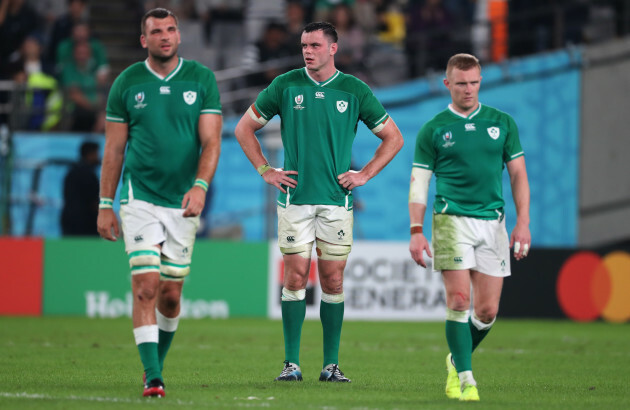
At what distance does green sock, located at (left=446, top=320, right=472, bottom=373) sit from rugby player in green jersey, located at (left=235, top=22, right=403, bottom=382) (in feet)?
3.65

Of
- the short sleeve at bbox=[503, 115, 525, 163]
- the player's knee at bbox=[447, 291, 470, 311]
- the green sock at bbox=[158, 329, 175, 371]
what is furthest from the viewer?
the short sleeve at bbox=[503, 115, 525, 163]

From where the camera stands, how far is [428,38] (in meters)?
21.1

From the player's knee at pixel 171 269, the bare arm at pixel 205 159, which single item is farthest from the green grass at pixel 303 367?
the bare arm at pixel 205 159

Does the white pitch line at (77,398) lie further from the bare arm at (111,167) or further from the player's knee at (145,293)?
the bare arm at (111,167)

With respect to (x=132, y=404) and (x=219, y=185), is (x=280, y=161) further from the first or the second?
(x=132, y=404)

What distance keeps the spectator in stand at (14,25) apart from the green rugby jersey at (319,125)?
12.0 m

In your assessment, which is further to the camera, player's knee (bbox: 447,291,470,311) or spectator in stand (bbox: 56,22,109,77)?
spectator in stand (bbox: 56,22,109,77)

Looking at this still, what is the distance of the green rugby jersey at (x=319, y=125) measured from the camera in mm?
8234

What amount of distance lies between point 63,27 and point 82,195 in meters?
4.40

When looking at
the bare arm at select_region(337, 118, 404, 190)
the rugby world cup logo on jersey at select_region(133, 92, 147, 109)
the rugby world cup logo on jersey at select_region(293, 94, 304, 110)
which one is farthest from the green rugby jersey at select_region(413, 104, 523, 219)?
the rugby world cup logo on jersey at select_region(133, 92, 147, 109)

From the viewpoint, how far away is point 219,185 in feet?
63.5

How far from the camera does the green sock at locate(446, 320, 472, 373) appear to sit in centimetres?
738

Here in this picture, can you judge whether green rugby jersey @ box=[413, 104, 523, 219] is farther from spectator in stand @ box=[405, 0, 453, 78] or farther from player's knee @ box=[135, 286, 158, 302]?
spectator in stand @ box=[405, 0, 453, 78]

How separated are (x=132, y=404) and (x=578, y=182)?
1580 cm
